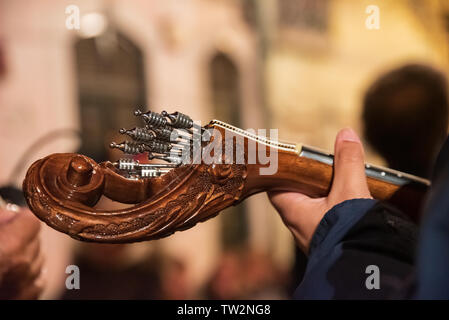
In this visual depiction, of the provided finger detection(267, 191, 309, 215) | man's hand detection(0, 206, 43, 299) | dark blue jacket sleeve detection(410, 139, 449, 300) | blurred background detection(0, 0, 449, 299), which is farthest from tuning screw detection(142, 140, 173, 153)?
blurred background detection(0, 0, 449, 299)

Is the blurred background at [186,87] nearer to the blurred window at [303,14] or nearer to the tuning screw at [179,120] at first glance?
the blurred window at [303,14]

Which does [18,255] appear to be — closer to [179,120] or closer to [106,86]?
[179,120]

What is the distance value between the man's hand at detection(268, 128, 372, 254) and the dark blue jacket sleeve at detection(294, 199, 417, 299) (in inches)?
2.6

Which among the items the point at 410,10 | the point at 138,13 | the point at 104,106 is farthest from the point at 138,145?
the point at 410,10

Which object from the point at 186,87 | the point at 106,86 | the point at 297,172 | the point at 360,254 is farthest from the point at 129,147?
the point at 186,87

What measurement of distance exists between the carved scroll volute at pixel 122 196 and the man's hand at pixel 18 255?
0.56 metres

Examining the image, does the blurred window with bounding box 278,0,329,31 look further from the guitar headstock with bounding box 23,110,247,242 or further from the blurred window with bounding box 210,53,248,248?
the guitar headstock with bounding box 23,110,247,242

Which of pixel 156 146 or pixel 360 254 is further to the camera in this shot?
pixel 156 146

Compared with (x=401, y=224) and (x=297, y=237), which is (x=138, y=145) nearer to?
(x=297, y=237)

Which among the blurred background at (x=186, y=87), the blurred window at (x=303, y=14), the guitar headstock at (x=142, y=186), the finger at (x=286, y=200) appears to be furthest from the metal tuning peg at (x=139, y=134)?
the blurred window at (x=303, y=14)

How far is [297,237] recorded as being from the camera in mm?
951

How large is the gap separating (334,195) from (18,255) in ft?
2.79

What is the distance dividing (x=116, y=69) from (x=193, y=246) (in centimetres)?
174

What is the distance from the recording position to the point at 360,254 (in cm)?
75
